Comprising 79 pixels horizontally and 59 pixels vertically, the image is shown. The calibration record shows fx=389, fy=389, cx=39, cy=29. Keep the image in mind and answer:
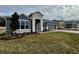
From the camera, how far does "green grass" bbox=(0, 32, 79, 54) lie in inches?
220

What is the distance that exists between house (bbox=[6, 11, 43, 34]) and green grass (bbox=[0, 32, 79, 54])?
0.41ft

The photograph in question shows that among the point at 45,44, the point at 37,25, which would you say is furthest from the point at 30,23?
the point at 45,44

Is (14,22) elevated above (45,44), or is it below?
above

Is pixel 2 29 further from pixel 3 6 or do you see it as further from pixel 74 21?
pixel 74 21

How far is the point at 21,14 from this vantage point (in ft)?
18.5

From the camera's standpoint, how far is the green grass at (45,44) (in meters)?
5.60

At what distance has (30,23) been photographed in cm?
570

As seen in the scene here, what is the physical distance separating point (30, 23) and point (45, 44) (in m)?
0.38

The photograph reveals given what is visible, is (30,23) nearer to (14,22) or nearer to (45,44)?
(14,22)

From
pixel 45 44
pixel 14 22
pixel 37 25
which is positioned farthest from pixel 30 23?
pixel 45 44

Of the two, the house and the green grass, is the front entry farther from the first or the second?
the green grass
